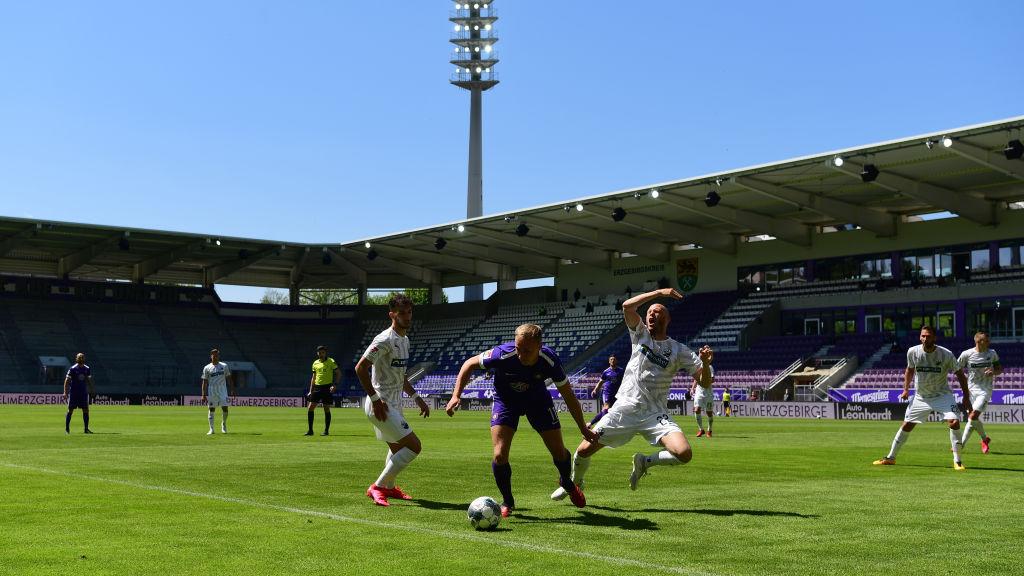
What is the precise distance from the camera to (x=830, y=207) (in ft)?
169

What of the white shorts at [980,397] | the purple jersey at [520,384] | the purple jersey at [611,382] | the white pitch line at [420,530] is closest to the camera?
the white pitch line at [420,530]

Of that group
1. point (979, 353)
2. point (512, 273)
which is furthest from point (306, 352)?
point (979, 353)

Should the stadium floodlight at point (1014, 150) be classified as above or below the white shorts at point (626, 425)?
above

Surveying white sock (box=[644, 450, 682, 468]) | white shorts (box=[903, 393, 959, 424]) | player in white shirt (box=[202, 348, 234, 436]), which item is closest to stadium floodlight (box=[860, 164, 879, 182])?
player in white shirt (box=[202, 348, 234, 436])

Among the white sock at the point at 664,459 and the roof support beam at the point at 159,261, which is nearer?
the white sock at the point at 664,459

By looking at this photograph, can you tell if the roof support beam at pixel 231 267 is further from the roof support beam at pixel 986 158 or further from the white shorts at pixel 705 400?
the white shorts at pixel 705 400

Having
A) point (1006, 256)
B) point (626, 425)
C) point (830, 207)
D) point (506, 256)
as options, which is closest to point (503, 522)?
point (626, 425)

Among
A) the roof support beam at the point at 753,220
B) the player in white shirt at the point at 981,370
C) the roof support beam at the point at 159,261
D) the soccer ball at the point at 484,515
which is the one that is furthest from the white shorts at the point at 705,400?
the roof support beam at the point at 159,261

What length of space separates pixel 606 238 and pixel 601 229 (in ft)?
2.21

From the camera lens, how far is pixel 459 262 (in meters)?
74.9

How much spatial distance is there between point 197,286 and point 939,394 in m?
71.3

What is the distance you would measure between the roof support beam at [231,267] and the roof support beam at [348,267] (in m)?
3.98

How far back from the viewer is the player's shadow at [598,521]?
377 inches

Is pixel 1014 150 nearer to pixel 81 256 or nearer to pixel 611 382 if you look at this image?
pixel 611 382
